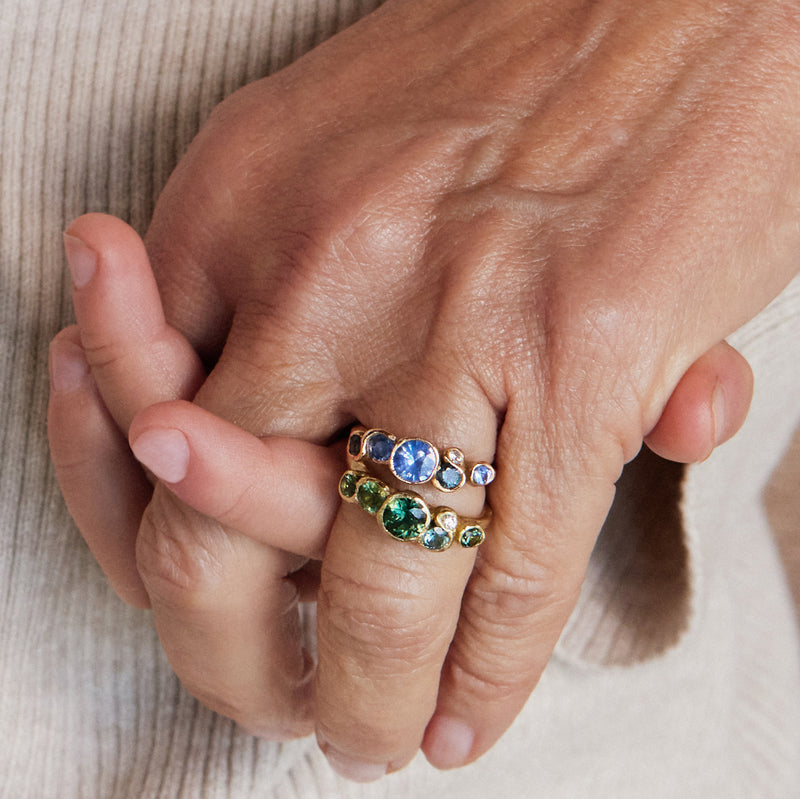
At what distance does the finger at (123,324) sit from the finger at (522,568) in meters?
0.22

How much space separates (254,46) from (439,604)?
17.6 inches

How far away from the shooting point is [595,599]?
2.43ft

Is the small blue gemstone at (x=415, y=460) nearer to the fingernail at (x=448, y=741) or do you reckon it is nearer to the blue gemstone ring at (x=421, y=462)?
the blue gemstone ring at (x=421, y=462)

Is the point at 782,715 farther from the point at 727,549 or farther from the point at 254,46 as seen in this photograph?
the point at 254,46

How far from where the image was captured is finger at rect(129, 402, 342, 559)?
1.60 ft

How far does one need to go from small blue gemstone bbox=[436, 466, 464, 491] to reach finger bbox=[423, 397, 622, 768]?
0.11 feet

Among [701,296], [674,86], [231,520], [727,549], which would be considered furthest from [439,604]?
[727,549]

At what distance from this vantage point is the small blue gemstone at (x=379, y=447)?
0.50 meters

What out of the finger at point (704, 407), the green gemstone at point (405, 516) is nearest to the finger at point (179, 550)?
the green gemstone at point (405, 516)

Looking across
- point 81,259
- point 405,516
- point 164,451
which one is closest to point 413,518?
point 405,516

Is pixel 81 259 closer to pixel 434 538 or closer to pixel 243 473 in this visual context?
pixel 243 473

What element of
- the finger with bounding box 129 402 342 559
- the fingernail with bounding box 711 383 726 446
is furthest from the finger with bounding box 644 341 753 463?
the finger with bounding box 129 402 342 559

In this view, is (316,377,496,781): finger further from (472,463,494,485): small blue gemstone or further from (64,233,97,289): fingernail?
(64,233,97,289): fingernail

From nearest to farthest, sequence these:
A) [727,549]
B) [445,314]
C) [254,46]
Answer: [445,314]
[254,46]
[727,549]
